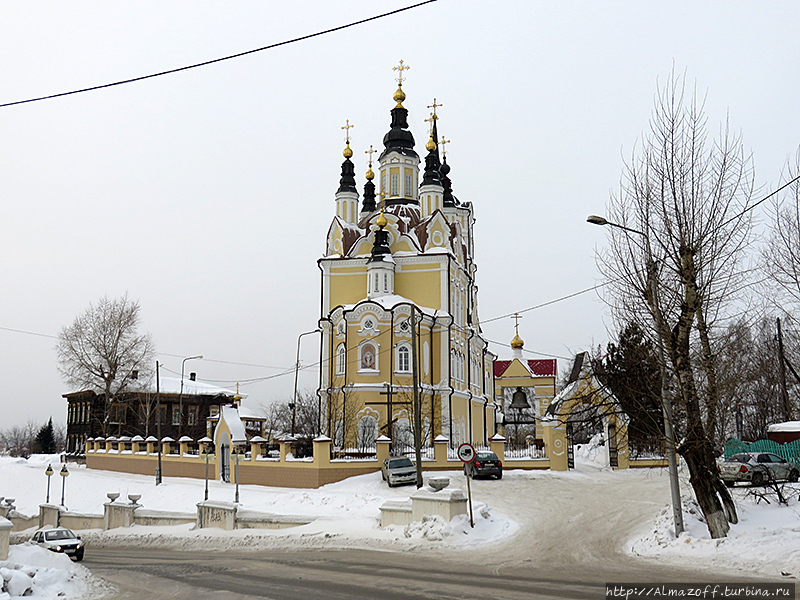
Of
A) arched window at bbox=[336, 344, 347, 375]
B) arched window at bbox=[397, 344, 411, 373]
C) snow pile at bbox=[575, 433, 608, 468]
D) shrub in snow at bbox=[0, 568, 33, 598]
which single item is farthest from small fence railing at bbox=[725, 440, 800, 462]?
shrub in snow at bbox=[0, 568, 33, 598]

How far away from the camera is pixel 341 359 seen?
4491 centimetres

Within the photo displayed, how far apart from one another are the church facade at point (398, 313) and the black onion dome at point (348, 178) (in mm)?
74

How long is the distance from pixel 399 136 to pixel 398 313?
639 inches

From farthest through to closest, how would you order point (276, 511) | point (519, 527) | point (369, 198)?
point (369, 198), point (276, 511), point (519, 527)

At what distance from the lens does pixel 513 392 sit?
257 feet

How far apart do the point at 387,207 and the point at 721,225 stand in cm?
3818

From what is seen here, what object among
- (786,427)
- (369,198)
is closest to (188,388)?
(369,198)

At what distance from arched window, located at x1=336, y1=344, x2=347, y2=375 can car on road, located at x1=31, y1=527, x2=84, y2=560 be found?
2381cm

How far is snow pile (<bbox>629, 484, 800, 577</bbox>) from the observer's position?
1273 cm

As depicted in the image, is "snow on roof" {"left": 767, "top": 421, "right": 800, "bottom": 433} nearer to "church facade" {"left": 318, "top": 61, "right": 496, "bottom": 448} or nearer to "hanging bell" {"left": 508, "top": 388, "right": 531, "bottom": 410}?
"church facade" {"left": 318, "top": 61, "right": 496, "bottom": 448}

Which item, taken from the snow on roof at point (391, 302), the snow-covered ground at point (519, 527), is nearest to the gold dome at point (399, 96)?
the snow on roof at point (391, 302)

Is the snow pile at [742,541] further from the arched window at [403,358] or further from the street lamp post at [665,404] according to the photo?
the arched window at [403,358]

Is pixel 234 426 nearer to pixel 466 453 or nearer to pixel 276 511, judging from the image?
pixel 276 511

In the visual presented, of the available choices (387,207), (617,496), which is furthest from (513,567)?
(387,207)
